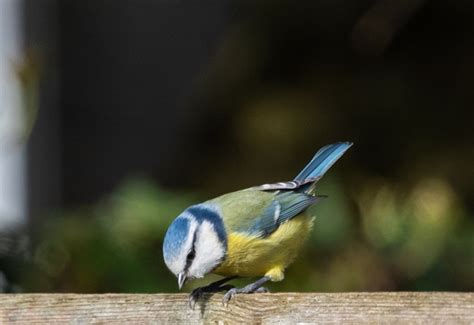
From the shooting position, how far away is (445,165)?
4852 mm

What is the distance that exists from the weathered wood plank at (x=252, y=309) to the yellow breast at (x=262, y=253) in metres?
0.48

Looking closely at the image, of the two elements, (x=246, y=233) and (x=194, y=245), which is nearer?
(x=194, y=245)

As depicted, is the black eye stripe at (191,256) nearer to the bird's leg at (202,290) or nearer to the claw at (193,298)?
the bird's leg at (202,290)

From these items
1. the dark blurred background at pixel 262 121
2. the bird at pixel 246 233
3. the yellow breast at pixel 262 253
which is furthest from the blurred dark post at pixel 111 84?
the yellow breast at pixel 262 253

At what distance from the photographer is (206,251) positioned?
275 cm

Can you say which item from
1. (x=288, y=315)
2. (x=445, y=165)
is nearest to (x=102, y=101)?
(x=445, y=165)

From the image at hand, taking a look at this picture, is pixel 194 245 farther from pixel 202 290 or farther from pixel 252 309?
pixel 252 309

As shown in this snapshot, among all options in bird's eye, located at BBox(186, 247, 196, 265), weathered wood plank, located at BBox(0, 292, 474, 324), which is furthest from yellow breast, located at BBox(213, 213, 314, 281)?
weathered wood plank, located at BBox(0, 292, 474, 324)

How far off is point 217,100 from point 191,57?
20.9 inches

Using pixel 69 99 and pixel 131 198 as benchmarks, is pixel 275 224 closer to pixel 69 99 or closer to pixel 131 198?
pixel 131 198

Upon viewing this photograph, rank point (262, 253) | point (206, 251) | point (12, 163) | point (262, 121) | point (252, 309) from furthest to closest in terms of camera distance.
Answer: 1. point (12, 163)
2. point (262, 121)
3. point (262, 253)
4. point (206, 251)
5. point (252, 309)

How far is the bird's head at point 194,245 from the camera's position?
264cm

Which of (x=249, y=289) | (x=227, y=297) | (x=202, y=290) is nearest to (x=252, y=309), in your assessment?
(x=227, y=297)

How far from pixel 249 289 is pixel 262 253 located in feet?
1.09
